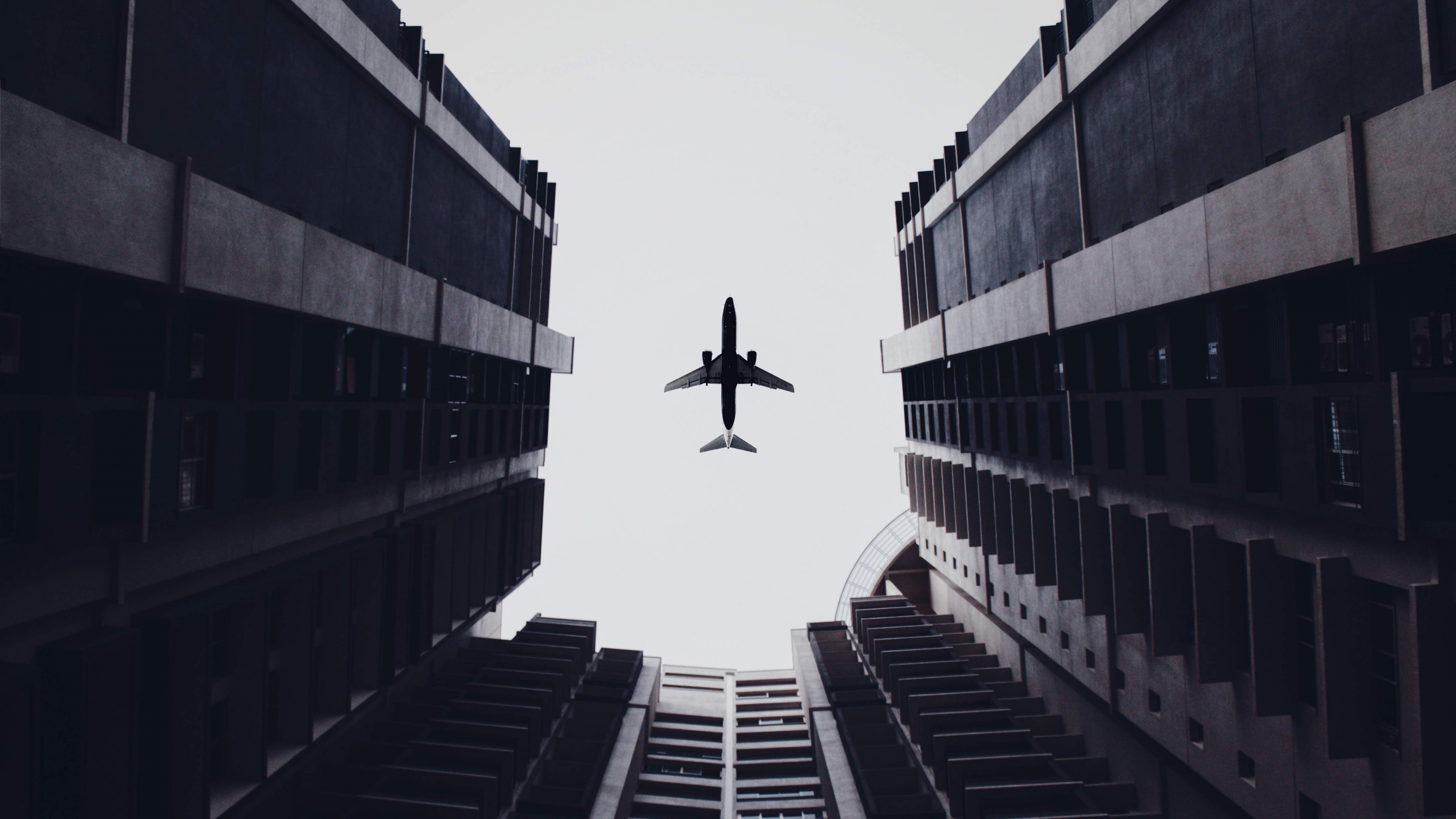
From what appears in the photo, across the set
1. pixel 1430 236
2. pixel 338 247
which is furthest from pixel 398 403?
pixel 1430 236

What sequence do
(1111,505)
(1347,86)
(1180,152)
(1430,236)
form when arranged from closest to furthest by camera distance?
(1430,236) < (1347,86) < (1180,152) < (1111,505)

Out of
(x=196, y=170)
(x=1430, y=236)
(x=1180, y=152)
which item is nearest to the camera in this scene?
(x=1430, y=236)

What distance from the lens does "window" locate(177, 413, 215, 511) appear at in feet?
65.6

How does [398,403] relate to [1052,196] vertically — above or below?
below

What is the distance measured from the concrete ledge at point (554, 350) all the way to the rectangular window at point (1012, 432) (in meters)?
33.3

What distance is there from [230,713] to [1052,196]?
39101 mm

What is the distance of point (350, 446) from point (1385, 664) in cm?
3430

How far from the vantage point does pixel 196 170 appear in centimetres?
1958

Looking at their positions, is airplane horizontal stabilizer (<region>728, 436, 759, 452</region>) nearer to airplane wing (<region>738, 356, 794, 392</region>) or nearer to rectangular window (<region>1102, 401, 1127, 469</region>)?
airplane wing (<region>738, 356, 794, 392</region>)

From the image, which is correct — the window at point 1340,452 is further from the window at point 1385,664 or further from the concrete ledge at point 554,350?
the concrete ledge at point 554,350

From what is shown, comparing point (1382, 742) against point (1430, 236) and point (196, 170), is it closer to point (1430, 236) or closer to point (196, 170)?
point (1430, 236)

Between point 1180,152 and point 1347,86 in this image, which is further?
point 1180,152

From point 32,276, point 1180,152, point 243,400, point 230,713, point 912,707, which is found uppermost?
point 1180,152

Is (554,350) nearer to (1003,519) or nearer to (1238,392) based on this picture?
(1003,519)
